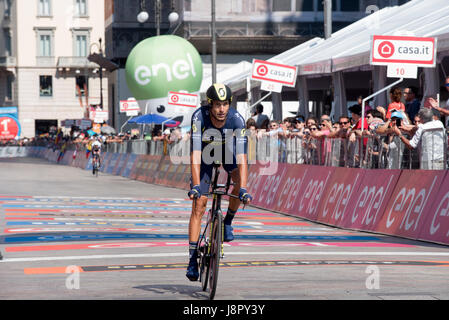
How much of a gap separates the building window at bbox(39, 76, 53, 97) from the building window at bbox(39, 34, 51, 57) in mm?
2473

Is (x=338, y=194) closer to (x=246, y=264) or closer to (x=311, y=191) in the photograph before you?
(x=311, y=191)

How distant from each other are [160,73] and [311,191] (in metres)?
25.5

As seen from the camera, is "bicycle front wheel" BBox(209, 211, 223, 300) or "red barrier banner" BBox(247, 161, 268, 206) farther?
"red barrier banner" BBox(247, 161, 268, 206)

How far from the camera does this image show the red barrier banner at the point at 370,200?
1634 cm

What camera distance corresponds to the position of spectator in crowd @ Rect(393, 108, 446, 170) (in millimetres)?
14930

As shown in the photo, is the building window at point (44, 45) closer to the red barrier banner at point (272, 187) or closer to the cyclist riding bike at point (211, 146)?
the red barrier banner at point (272, 187)

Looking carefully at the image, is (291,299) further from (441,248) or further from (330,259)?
(441,248)

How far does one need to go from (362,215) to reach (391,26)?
930 centimetres

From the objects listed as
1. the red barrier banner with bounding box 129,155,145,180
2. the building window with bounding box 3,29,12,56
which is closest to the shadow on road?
the red barrier banner with bounding box 129,155,145,180

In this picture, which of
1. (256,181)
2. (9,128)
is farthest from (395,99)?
(9,128)

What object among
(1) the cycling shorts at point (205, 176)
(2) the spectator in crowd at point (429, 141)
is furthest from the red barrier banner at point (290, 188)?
(1) the cycling shorts at point (205, 176)

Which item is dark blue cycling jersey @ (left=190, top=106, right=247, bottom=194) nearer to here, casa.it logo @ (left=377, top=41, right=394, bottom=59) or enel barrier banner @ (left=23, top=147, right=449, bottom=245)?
enel barrier banner @ (left=23, top=147, right=449, bottom=245)

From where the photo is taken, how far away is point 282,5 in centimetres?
5506
